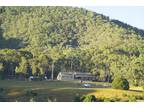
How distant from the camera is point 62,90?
2020 cm

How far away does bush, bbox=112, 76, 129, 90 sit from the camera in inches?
798

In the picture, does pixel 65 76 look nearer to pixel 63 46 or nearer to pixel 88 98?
pixel 88 98

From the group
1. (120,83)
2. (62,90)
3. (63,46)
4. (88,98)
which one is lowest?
(88,98)

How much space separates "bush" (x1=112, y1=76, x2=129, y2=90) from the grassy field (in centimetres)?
17

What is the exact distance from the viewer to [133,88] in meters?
20.5

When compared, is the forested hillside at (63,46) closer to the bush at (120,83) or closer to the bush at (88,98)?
the bush at (120,83)

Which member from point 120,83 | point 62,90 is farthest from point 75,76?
point 120,83

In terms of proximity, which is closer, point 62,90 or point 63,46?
point 62,90

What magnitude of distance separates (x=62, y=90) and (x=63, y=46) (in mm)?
2344

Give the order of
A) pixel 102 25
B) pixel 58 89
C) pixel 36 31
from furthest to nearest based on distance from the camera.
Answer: pixel 102 25 < pixel 36 31 < pixel 58 89

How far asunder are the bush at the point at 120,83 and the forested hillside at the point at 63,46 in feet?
0.93
